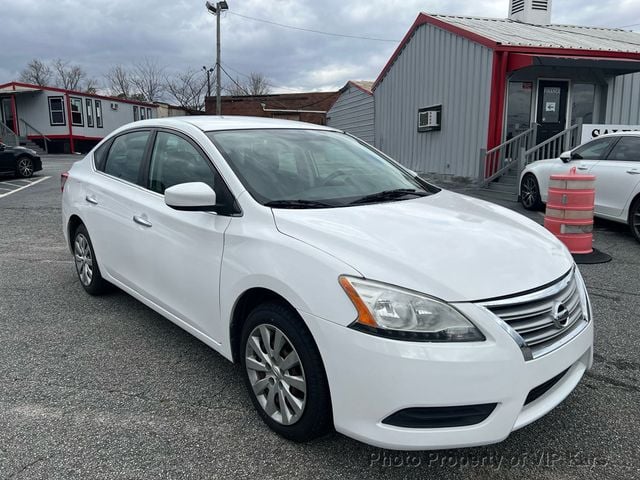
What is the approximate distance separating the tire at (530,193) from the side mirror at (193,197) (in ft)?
25.2

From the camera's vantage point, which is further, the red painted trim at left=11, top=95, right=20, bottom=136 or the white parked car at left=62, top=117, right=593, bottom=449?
the red painted trim at left=11, top=95, right=20, bottom=136

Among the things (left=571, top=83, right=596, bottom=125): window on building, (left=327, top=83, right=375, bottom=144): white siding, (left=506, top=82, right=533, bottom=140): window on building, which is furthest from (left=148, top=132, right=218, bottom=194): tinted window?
(left=327, top=83, right=375, bottom=144): white siding

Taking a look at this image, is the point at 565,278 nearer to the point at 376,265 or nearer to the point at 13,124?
the point at 376,265

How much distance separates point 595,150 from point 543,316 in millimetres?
6608

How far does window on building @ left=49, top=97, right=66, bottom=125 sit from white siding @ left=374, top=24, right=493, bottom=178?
69.8ft

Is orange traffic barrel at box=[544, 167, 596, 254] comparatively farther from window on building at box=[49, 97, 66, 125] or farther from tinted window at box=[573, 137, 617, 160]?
window on building at box=[49, 97, 66, 125]

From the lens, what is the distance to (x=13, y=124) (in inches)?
1205

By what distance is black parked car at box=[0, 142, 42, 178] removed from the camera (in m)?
15.6

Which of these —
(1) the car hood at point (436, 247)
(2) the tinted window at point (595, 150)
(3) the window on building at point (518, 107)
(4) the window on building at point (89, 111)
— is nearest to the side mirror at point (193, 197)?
(1) the car hood at point (436, 247)

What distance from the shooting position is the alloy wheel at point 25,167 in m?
16.0

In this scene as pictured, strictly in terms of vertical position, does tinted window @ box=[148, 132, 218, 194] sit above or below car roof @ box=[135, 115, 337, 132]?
below

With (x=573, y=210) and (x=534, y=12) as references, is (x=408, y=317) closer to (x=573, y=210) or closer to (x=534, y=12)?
(x=573, y=210)

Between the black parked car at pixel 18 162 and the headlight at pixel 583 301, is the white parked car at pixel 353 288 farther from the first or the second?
the black parked car at pixel 18 162

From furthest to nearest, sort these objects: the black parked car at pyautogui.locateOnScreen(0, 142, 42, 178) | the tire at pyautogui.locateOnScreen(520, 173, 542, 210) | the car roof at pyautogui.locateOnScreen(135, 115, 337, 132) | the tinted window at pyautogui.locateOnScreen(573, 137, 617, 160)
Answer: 1. the black parked car at pyautogui.locateOnScreen(0, 142, 42, 178)
2. the tire at pyautogui.locateOnScreen(520, 173, 542, 210)
3. the tinted window at pyautogui.locateOnScreen(573, 137, 617, 160)
4. the car roof at pyautogui.locateOnScreen(135, 115, 337, 132)
